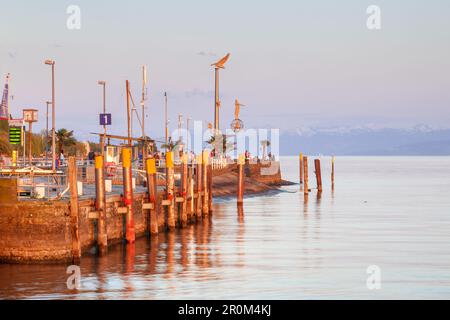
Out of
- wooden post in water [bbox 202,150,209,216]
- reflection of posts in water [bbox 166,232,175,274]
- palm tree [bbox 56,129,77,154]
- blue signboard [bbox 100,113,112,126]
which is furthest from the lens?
palm tree [bbox 56,129,77,154]

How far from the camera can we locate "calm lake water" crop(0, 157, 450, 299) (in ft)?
93.1

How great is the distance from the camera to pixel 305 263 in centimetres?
3575

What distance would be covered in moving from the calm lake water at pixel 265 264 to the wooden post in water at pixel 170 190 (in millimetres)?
685

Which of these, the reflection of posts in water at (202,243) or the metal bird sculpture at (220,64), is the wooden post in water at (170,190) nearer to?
the reflection of posts in water at (202,243)

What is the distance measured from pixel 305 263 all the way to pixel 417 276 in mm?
4869

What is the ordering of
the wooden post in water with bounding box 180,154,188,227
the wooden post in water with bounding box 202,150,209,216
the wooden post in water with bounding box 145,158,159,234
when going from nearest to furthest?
the wooden post in water with bounding box 145,158,159,234, the wooden post in water with bounding box 180,154,188,227, the wooden post in water with bounding box 202,150,209,216

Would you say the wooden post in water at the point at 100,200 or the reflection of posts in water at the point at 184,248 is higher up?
the wooden post in water at the point at 100,200

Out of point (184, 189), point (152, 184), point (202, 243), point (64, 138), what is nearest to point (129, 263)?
point (152, 184)

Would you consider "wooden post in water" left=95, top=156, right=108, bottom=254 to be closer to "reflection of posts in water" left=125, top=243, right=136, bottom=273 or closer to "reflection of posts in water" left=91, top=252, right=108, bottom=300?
"reflection of posts in water" left=91, top=252, right=108, bottom=300

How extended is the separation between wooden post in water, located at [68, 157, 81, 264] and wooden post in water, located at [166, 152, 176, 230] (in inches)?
525

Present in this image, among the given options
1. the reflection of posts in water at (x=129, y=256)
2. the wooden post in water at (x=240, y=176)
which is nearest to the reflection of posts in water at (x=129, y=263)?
the reflection of posts in water at (x=129, y=256)

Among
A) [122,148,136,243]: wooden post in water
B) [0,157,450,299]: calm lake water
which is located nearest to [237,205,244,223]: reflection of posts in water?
[0,157,450,299]: calm lake water

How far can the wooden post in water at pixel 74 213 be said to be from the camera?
2956 centimetres
